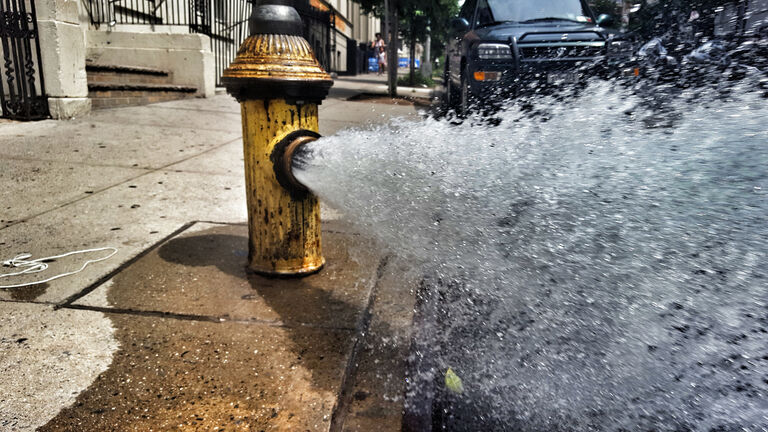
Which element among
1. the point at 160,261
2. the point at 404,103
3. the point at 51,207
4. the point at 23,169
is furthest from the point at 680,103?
the point at 404,103

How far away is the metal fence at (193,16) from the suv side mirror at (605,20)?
4.06 metres

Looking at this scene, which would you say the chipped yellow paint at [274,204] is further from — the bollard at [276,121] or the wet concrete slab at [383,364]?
the wet concrete slab at [383,364]

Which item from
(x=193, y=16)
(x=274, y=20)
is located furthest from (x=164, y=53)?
(x=274, y=20)

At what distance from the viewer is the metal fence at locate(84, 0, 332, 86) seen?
30.3ft

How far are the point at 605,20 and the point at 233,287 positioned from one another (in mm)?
6914

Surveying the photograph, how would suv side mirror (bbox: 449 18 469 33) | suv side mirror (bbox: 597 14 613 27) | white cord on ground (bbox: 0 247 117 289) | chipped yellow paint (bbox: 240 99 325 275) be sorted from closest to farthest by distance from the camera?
chipped yellow paint (bbox: 240 99 325 275), white cord on ground (bbox: 0 247 117 289), suv side mirror (bbox: 597 14 613 27), suv side mirror (bbox: 449 18 469 33)

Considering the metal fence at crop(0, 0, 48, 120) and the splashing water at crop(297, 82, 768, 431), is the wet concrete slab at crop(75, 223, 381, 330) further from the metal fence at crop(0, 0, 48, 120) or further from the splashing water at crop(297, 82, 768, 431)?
the metal fence at crop(0, 0, 48, 120)

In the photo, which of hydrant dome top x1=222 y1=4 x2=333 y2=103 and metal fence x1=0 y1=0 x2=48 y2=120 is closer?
hydrant dome top x1=222 y1=4 x2=333 y2=103

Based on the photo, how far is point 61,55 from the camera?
671 centimetres

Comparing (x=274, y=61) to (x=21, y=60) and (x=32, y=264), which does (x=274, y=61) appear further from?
(x=21, y=60)

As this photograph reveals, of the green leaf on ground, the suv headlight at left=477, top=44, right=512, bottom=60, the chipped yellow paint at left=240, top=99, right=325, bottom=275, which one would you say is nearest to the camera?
the green leaf on ground

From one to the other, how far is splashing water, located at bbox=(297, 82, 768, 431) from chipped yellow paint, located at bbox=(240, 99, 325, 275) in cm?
39

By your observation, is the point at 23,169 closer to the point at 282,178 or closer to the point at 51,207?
Answer: the point at 51,207

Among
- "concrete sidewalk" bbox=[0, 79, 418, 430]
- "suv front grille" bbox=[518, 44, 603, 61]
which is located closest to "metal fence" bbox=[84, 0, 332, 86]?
"suv front grille" bbox=[518, 44, 603, 61]
